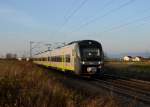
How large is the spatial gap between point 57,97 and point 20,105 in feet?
5.65

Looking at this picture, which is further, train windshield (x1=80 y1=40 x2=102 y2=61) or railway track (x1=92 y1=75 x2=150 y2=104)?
train windshield (x1=80 y1=40 x2=102 y2=61)

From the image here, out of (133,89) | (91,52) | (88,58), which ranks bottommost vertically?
(133,89)

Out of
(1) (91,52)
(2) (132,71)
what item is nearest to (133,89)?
Answer: (1) (91,52)

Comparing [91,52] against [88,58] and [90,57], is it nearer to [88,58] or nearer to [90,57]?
[90,57]

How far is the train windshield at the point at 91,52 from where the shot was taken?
24641 mm

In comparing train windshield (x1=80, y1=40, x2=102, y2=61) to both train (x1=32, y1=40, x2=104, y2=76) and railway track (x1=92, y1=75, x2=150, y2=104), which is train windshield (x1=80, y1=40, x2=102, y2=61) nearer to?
train (x1=32, y1=40, x2=104, y2=76)

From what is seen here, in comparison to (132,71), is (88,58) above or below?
above

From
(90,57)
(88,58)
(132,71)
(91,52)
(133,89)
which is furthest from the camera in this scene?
(132,71)

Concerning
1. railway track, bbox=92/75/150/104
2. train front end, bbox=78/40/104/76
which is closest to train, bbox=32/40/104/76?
train front end, bbox=78/40/104/76

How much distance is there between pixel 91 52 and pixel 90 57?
18.7 inches

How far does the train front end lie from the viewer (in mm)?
24312

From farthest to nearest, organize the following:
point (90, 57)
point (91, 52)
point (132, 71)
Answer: point (132, 71) < point (91, 52) < point (90, 57)

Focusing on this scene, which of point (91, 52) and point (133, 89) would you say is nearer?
point (133, 89)

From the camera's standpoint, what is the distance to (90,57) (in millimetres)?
24719
